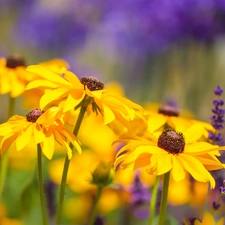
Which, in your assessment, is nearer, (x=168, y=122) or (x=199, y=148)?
(x=199, y=148)

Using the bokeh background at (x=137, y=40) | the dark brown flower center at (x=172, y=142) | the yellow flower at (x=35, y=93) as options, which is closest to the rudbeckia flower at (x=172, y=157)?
the dark brown flower center at (x=172, y=142)

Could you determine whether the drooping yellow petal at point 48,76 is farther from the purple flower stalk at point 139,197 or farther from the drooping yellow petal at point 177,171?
the purple flower stalk at point 139,197

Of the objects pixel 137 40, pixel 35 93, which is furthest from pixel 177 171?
pixel 137 40

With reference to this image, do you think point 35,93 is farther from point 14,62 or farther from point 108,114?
point 108,114

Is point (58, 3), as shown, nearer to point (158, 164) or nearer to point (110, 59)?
point (110, 59)

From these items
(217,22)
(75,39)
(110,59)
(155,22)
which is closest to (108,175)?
(217,22)

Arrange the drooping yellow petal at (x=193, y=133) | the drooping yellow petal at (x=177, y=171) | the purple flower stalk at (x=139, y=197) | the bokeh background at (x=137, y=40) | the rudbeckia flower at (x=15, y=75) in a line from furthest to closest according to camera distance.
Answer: the bokeh background at (x=137, y=40), the purple flower stalk at (x=139, y=197), the rudbeckia flower at (x=15, y=75), the drooping yellow petal at (x=193, y=133), the drooping yellow petal at (x=177, y=171)
